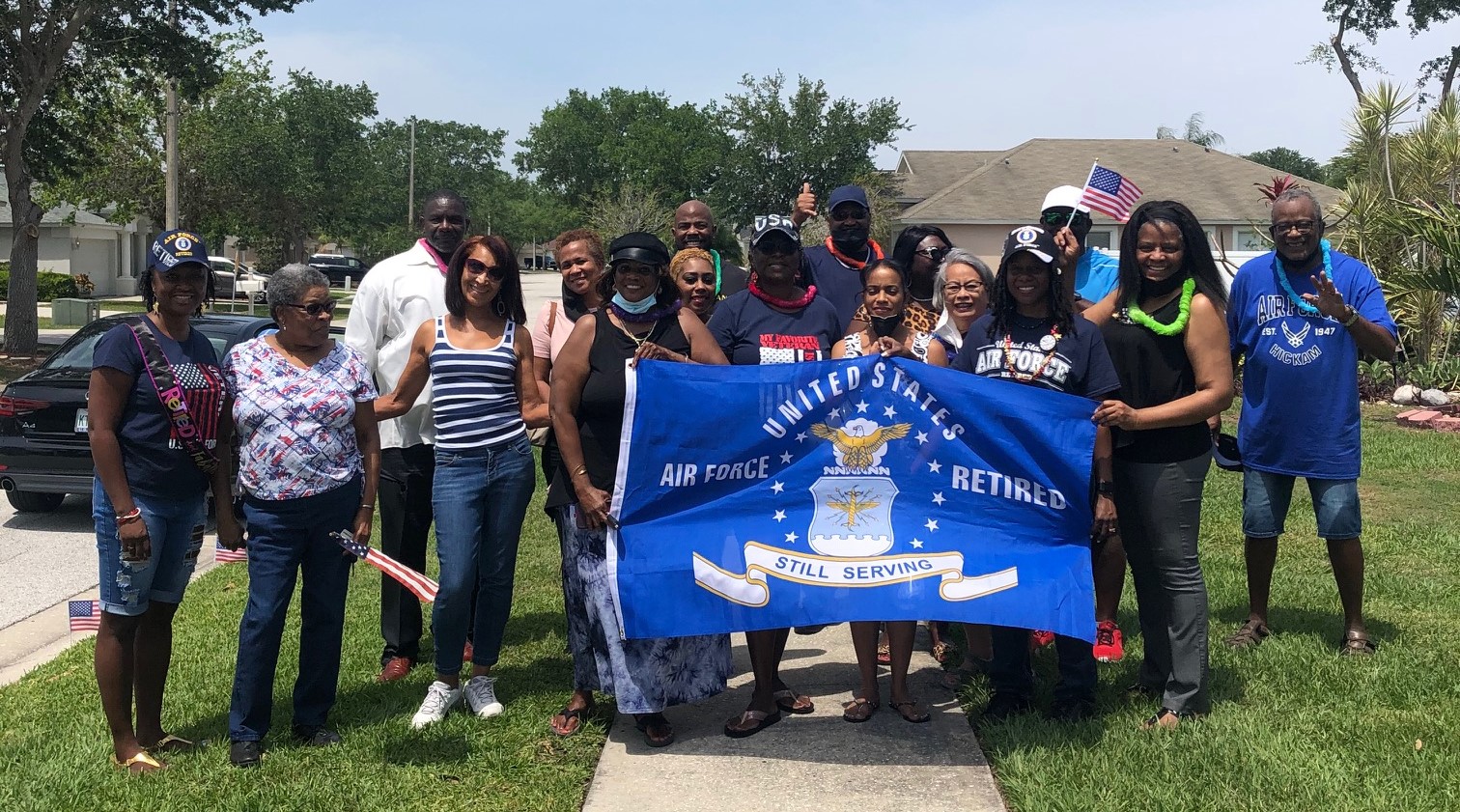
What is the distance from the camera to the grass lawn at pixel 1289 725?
4.23 metres

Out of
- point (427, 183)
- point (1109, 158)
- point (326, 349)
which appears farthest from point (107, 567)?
point (427, 183)

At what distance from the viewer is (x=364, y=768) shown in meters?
4.63

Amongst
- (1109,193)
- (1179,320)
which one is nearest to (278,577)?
(1179,320)

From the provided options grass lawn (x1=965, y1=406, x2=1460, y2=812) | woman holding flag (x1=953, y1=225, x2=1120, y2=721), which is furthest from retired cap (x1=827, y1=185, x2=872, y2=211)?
grass lawn (x1=965, y1=406, x2=1460, y2=812)

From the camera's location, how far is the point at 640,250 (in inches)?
189

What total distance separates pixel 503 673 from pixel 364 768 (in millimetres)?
1306

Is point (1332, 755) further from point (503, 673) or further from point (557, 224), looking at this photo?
point (557, 224)

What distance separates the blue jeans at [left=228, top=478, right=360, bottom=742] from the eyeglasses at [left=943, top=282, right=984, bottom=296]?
8.38 ft

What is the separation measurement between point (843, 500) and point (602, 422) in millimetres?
969

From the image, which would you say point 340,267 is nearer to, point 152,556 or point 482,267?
point 482,267

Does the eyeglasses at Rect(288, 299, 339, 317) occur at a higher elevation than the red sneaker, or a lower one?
higher

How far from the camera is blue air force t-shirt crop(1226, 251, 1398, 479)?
5699 mm

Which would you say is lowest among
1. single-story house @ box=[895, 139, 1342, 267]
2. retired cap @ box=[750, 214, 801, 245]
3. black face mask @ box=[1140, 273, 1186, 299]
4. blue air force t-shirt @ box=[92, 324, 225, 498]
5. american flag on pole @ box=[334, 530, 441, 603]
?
american flag on pole @ box=[334, 530, 441, 603]

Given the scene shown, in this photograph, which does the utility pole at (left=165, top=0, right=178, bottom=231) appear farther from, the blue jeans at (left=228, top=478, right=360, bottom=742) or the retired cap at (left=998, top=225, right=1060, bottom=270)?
the retired cap at (left=998, top=225, right=1060, bottom=270)
